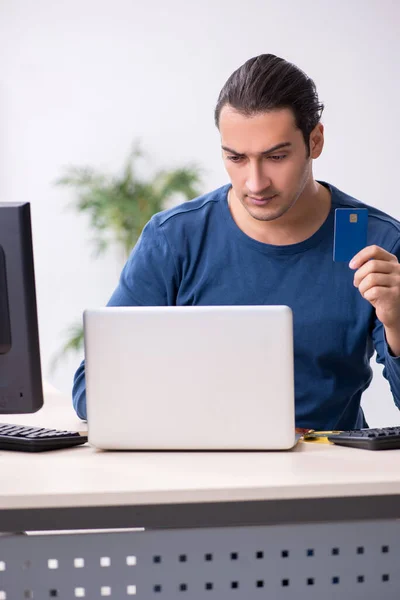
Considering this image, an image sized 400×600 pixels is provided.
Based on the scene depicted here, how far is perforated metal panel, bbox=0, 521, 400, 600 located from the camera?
136 centimetres

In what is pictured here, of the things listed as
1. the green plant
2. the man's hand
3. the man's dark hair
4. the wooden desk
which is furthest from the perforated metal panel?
the green plant

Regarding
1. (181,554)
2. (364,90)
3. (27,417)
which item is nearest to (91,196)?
(364,90)

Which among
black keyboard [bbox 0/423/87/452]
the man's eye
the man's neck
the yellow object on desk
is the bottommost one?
the yellow object on desk

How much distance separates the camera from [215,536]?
138 centimetres

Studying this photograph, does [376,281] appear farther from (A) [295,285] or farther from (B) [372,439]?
(A) [295,285]

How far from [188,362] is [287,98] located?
83 centimetres

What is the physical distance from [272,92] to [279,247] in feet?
1.24

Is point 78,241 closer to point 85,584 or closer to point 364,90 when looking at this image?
point 364,90

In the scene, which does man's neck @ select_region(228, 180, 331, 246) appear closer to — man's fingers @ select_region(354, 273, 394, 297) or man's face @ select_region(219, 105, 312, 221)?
man's face @ select_region(219, 105, 312, 221)

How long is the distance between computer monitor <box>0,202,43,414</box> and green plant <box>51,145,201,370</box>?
3.18 m

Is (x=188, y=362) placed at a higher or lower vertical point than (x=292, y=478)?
higher

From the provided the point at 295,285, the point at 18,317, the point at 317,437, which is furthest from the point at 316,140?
the point at 18,317

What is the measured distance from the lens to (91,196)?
186 inches

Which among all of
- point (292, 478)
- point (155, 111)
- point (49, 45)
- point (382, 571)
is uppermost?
point (49, 45)
